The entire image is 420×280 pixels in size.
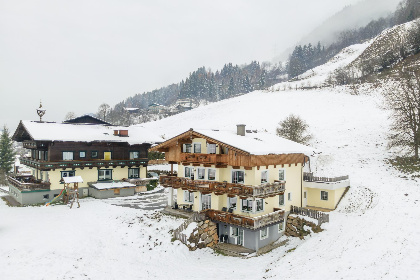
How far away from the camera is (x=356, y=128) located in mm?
58062

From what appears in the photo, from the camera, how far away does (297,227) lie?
30422 mm

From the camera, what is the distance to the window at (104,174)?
43.5m

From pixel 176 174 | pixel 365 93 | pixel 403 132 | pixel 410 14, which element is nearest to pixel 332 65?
pixel 410 14

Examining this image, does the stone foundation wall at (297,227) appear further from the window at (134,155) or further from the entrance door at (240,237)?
the window at (134,155)

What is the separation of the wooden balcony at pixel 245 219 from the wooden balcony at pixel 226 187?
75.7 inches

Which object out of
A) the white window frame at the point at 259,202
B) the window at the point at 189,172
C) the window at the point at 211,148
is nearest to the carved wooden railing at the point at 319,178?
the white window frame at the point at 259,202

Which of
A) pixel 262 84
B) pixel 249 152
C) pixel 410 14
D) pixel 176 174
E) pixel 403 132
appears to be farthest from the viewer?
pixel 262 84

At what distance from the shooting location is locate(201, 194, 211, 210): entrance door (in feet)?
103

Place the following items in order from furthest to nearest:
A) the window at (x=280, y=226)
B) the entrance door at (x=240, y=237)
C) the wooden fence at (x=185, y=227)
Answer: the window at (x=280, y=226), the entrance door at (x=240, y=237), the wooden fence at (x=185, y=227)

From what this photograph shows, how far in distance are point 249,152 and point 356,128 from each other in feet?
134

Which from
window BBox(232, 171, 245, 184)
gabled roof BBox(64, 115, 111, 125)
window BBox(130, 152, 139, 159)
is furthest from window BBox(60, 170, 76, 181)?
window BBox(232, 171, 245, 184)

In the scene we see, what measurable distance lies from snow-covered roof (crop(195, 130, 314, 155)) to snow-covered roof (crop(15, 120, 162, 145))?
1834cm

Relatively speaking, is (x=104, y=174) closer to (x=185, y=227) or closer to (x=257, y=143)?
(x=185, y=227)

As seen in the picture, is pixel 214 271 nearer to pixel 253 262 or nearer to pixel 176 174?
pixel 253 262
